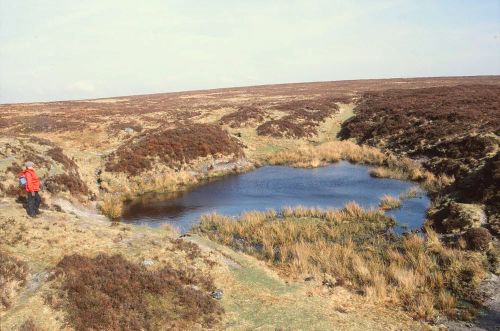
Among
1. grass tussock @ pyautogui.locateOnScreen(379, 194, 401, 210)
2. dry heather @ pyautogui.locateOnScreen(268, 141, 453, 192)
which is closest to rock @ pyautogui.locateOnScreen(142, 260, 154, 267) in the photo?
grass tussock @ pyautogui.locateOnScreen(379, 194, 401, 210)

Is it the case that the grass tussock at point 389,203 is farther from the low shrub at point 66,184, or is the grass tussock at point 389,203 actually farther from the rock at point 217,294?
the low shrub at point 66,184

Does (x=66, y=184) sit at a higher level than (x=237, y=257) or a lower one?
higher

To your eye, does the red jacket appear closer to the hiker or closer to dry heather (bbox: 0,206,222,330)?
the hiker

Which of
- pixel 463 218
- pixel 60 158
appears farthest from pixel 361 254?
pixel 60 158

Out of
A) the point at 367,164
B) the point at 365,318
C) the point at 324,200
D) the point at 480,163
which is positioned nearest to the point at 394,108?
the point at 367,164

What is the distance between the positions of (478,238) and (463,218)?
296cm

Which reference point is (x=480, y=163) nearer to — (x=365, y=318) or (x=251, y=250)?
(x=251, y=250)

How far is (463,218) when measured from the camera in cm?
2148

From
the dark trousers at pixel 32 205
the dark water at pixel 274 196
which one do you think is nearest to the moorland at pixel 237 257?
the dark trousers at pixel 32 205

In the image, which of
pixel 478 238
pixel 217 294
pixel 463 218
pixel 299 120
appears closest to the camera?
pixel 217 294

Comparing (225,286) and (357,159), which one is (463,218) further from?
(357,159)

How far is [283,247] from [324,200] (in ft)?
36.1

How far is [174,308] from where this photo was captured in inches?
513

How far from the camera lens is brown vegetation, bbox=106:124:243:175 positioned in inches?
1537
